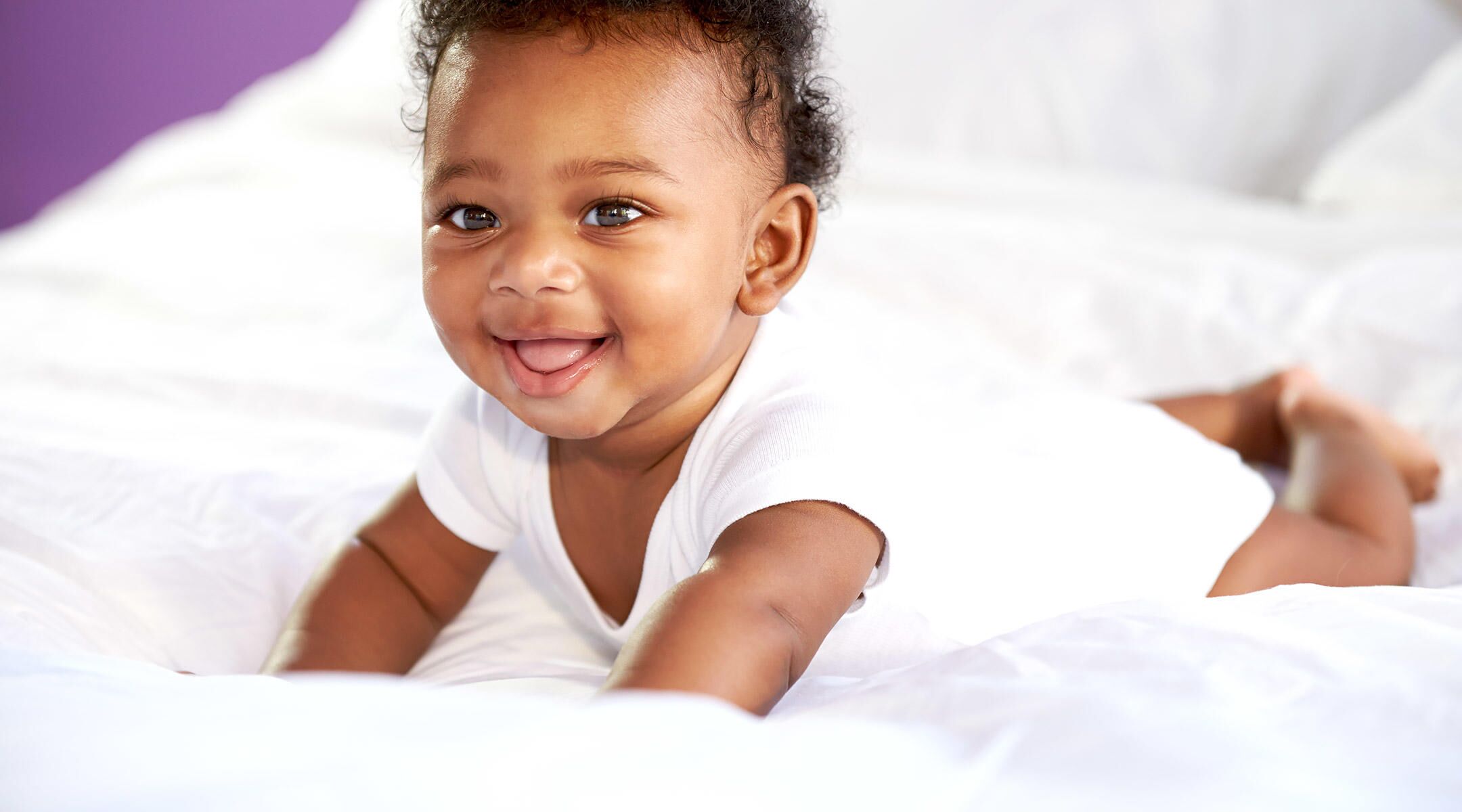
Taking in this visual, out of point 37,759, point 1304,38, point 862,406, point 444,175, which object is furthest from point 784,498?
point 1304,38

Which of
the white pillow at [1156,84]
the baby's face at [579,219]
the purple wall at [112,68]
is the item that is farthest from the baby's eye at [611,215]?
the purple wall at [112,68]

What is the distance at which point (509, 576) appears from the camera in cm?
103

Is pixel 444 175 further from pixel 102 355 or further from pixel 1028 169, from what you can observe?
pixel 1028 169

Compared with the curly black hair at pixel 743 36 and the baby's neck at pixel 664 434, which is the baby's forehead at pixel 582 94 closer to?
the curly black hair at pixel 743 36

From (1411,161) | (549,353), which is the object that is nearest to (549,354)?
A: (549,353)

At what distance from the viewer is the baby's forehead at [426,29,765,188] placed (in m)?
0.71

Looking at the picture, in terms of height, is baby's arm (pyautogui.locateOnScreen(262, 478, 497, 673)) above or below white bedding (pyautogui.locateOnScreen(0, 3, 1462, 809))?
below

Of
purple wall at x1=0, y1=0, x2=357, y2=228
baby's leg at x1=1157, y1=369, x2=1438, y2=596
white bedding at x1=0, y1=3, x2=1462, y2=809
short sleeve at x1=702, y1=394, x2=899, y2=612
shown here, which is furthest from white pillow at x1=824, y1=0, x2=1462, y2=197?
purple wall at x1=0, y1=0, x2=357, y2=228

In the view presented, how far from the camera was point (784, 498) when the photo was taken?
28.3 inches

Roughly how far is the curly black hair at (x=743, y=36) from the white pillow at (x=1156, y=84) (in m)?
1.07

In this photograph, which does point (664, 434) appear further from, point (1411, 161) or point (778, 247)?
point (1411, 161)

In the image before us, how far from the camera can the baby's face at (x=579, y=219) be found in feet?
2.34

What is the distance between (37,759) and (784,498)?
1.26 ft

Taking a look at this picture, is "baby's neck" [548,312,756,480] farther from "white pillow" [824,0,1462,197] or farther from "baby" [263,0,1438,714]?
"white pillow" [824,0,1462,197]
